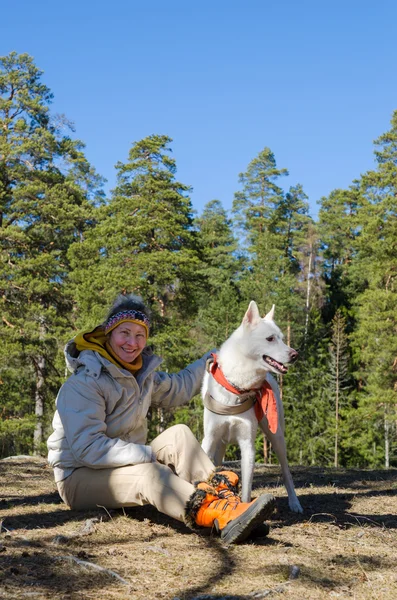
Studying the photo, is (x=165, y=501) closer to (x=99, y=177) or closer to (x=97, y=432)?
(x=97, y=432)

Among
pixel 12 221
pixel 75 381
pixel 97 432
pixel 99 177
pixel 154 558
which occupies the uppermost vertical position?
pixel 99 177

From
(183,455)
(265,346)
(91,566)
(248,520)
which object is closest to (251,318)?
(265,346)

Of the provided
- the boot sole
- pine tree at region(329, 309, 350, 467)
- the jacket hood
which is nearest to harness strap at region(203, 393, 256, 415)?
the jacket hood

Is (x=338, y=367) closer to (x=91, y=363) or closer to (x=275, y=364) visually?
(x=275, y=364)

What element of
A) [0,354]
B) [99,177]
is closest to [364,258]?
[99,177]

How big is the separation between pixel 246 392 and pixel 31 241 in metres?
22.7

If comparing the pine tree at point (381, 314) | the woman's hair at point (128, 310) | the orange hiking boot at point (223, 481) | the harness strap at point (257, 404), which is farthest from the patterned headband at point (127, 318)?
the pine tree at point (381, 314)

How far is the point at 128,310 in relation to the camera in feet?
13.5

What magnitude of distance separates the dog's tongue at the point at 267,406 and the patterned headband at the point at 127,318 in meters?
0.94

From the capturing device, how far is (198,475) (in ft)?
12.7

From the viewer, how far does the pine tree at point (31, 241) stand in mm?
23422

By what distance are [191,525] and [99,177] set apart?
101ft

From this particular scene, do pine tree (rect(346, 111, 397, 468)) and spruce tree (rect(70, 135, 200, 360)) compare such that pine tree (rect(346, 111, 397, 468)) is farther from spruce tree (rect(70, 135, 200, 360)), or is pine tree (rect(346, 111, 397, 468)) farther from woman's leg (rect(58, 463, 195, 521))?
woman's leg (rect(58, 463, 195, 521))

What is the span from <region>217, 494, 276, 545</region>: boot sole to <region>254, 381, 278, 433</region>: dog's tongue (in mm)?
1005
